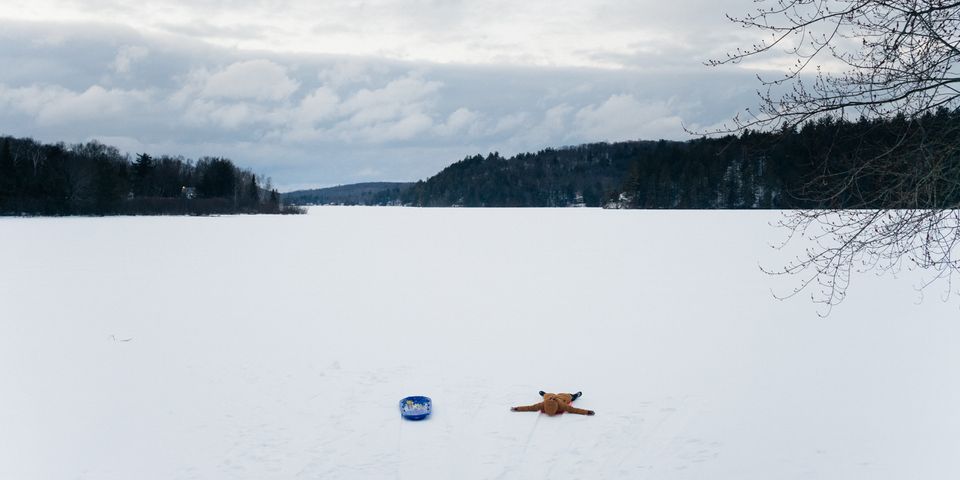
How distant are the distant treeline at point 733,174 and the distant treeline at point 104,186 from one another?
53.8m

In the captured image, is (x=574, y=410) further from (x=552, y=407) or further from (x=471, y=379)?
(x=471, y=379)

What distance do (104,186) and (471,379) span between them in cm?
6202

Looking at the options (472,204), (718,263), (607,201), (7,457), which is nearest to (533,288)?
(718,263)

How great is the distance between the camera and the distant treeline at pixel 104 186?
53.8m

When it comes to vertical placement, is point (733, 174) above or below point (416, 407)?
above

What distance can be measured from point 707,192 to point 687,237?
5712cm

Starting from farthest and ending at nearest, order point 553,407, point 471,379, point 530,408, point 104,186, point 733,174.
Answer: point 733,174 → point 104,186 → point 471,379 → point 530,408 → point 553,407

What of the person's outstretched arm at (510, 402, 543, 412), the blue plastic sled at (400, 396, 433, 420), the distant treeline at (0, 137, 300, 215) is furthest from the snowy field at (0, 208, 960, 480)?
the distant treeline at (0, 137, 300, 215)

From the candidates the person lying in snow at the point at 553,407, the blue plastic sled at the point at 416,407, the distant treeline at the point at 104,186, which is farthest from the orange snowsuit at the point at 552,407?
the distant treeline at the point at 104,186

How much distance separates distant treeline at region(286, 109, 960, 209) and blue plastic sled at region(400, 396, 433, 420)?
3.61m

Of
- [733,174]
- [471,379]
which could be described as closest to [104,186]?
[471,379]

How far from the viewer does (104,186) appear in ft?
194

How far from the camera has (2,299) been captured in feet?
40.3

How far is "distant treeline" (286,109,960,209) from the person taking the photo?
4.67m
